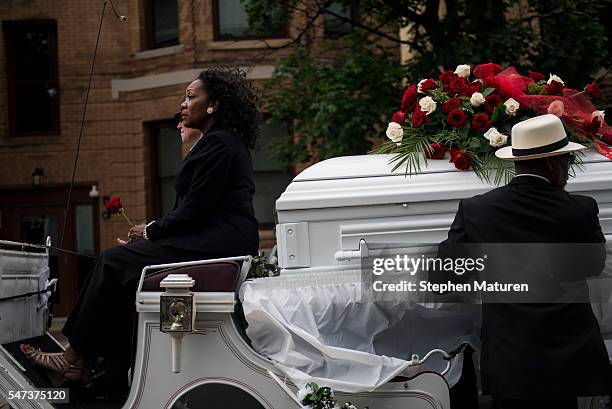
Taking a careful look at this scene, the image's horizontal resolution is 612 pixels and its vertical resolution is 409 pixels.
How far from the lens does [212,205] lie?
4.43 meters

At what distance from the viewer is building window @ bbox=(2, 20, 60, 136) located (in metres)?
16.2

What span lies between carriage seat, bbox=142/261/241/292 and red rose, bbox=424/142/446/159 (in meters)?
1.05

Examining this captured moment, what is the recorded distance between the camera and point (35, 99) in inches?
644

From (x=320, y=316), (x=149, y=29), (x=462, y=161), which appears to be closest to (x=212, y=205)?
(x=320, y=316)

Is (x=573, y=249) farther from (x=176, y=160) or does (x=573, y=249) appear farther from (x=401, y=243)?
(x=176, y=160)

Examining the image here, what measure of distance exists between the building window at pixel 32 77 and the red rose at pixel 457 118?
1291 cm

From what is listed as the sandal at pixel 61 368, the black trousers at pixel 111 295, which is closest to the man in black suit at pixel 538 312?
the black trousers at pixel 111 295

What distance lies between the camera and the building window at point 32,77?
16203 mm

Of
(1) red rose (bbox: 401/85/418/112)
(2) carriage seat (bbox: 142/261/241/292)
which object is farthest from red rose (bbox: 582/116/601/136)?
(2) carriage seat (bbox: 142/261/241/292)

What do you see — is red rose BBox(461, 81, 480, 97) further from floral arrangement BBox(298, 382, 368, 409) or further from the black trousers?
floral arrangement BBox(298, 382, 368, 409)

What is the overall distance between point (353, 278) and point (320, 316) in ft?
0.74

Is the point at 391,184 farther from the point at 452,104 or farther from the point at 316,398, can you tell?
the point at 316,398

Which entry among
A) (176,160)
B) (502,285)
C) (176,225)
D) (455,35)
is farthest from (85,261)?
(502,285)

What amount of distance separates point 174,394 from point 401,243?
1236mm
